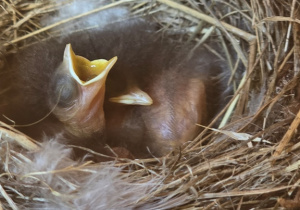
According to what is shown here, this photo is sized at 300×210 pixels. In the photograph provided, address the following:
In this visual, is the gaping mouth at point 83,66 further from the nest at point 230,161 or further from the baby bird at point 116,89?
the nest at point 230,161

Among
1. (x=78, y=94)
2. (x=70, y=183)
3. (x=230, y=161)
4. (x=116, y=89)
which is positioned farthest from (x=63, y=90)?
(x=230, y=161)

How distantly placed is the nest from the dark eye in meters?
0.13

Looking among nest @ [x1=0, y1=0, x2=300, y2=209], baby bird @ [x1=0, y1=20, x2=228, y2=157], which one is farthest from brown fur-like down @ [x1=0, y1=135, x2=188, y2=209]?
baby bird @ [x1=0, y1=20, x2=228, y2=157]

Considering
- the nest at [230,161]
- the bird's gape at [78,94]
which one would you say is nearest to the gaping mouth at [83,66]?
the bird's gape at [78,94]

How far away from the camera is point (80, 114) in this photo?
49.9 inches

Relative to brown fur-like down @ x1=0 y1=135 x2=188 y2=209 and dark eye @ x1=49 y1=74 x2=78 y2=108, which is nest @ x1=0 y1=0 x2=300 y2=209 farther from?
A: dark eye @ x1=49 y1=74 x2=78 y2=108

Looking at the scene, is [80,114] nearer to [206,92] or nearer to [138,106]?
[138,106]

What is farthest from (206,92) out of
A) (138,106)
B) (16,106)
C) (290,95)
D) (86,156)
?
(16,106)

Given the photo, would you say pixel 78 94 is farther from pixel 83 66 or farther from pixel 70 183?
pixel 70 183

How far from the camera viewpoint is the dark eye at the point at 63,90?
48.6 inches

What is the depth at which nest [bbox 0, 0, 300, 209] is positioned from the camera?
3.23 feet

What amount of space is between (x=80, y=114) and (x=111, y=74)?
0.59 feet

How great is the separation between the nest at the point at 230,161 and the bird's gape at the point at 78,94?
12 cm

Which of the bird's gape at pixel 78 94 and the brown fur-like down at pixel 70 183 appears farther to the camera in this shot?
the bird's gape at pixel 78 94
